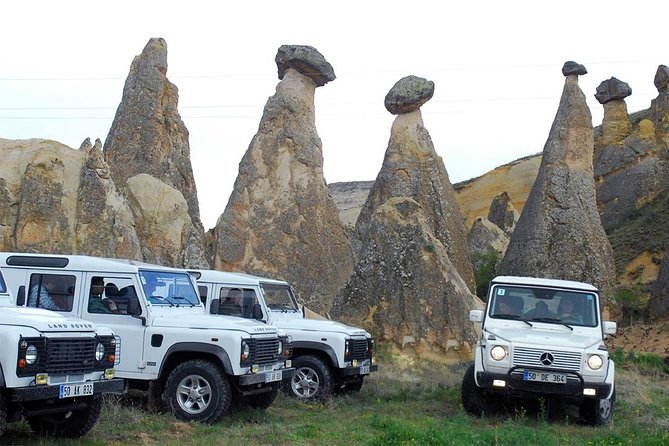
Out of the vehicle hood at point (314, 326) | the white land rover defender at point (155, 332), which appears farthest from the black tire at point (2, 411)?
the vehicle hood at point (314, 326)

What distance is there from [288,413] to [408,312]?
→ 7.90 m

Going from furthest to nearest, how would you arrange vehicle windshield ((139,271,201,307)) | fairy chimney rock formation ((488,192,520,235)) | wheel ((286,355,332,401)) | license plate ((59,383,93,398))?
fairy chimney rock formation ((488,192,520,235))
wheel ((286,355,332,401))
vehicle windshield ((139,271,201,307))
license plate ((59,383,93,398))

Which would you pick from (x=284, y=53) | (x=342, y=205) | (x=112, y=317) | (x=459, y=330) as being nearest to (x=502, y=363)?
(x=112, y=317)

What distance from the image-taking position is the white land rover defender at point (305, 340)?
1427 cm

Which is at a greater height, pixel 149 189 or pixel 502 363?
pixel 149 189

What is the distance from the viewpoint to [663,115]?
47.8 m

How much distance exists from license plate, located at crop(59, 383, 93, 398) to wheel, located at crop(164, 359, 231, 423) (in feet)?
7.48

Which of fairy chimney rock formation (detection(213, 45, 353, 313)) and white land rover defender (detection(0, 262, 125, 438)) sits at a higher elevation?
fairy chimney rock formation (detection(213, 45, 353, 313))

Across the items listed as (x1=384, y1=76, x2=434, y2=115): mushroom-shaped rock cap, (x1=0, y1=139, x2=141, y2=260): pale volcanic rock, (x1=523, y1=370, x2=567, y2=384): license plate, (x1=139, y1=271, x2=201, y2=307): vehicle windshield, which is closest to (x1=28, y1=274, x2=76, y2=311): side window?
(x1=139, y1=271, x2=201, y2=307): vehicle windshield

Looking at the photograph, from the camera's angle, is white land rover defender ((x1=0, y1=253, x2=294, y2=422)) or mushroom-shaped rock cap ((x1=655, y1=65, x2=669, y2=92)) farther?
mushroom-shaped rock cap ((x1=655, y1=65, x2=669, y2=92))

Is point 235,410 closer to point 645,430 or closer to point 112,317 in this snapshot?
point 112,317

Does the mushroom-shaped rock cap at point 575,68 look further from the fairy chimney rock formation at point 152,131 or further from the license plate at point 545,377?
the license plate at point 545,377

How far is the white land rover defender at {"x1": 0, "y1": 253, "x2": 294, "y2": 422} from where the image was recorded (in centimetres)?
1163

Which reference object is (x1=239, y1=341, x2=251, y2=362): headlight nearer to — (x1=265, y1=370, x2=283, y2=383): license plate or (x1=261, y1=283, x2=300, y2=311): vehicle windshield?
(x1=265, y1=370, x2=283, y2=383): license plate
